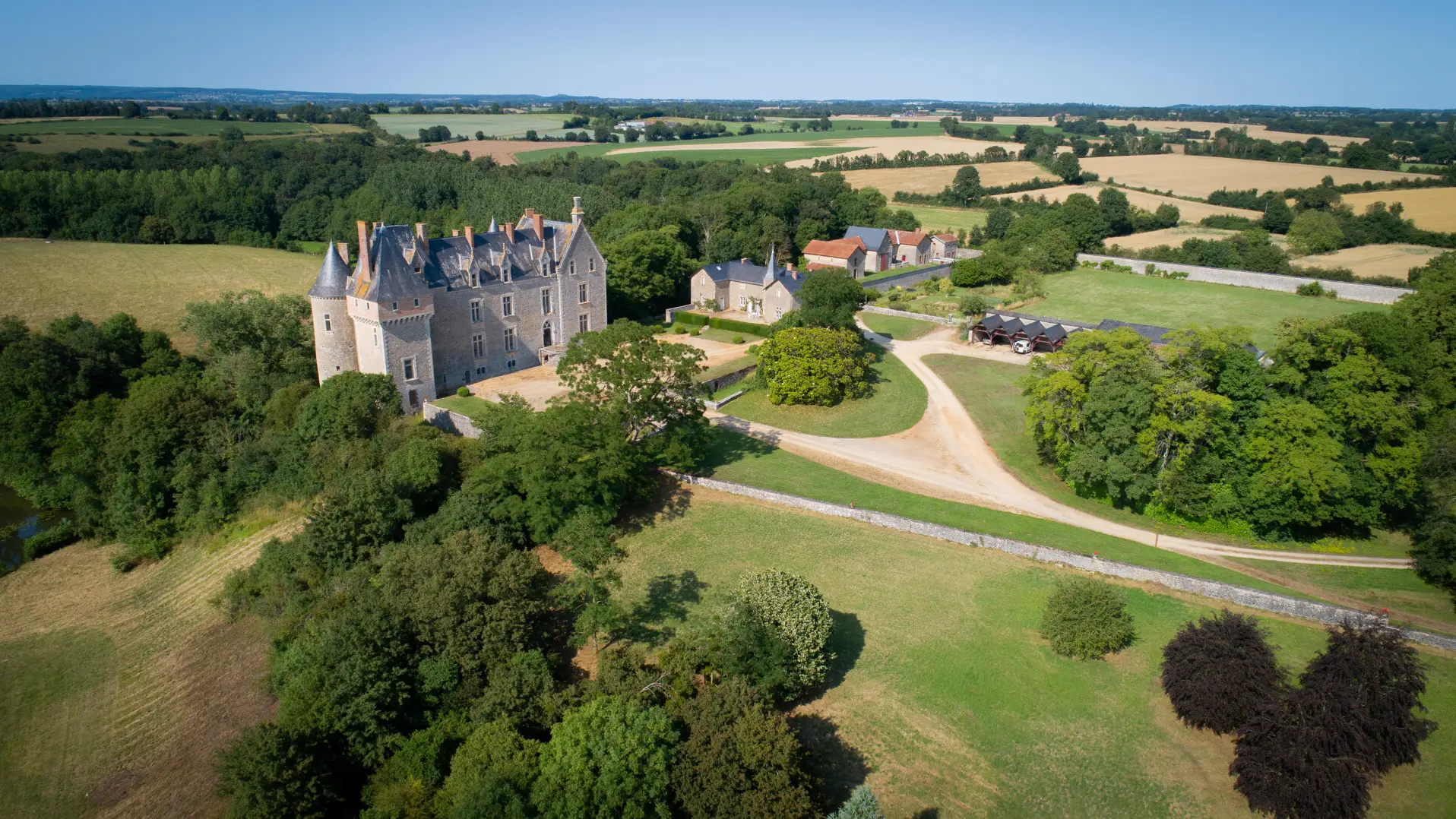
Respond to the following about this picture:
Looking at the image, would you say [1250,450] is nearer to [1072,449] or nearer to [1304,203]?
[1072,449]

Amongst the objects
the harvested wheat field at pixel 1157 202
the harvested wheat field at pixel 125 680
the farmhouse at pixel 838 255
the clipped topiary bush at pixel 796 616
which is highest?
the harvested wheat field at pixel 1157 202

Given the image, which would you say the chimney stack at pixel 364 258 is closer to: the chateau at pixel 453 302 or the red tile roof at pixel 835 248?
the chateau at pixel 453 302

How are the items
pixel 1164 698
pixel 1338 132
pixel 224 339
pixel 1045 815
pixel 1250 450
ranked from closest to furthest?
pixel 1045 815 < pixel 1164 698 < pixel 1250 450 < pixel 224 339 < pixel 1338 132

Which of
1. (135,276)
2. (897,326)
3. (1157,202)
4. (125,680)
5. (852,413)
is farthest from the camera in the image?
(1157,202)

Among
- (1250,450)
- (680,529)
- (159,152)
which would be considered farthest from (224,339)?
(159,152)

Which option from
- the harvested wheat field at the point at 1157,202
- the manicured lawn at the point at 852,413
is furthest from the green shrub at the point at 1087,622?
the harvested wheat field at the point at 1157,202

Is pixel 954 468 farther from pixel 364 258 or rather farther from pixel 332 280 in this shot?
pixel 332 280

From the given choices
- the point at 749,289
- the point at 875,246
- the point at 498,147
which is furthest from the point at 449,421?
the point at 498,147
